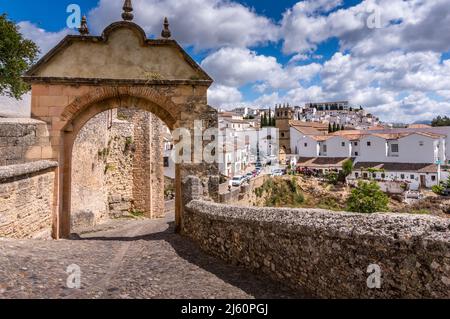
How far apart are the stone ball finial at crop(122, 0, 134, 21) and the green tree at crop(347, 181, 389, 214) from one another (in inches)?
1235

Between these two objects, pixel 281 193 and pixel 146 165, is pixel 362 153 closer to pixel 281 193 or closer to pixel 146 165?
pixel 281 193

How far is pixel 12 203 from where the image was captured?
694cm

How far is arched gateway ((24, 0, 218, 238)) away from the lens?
29.7ft

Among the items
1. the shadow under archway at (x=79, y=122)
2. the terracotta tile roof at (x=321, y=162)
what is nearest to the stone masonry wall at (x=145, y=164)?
the shadow under archway at (x=79, y=122)

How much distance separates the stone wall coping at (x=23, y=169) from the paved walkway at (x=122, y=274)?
50.9 inches

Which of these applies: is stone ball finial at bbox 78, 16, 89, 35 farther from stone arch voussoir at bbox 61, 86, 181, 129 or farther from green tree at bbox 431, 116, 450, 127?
green tree at bbox 431, 116, 450, 127

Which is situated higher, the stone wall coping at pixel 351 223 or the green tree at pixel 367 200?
the stone wall coping at pixel 351 223

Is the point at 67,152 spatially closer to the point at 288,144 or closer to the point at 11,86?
the point at 11,86

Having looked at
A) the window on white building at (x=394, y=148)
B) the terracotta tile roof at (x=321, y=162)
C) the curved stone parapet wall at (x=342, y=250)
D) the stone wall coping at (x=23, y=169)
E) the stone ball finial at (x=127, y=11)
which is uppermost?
the stone ball finial at (x=127, y=11)

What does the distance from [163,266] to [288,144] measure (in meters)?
72.1

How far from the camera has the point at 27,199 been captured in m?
7.59

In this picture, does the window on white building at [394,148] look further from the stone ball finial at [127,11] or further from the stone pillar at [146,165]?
the stone ball finial at [127,11]

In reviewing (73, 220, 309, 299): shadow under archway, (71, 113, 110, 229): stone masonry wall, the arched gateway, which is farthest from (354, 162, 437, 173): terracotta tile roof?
(73, 220, 309, 299): shadow under archway

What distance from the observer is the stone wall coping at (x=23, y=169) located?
667 cm
